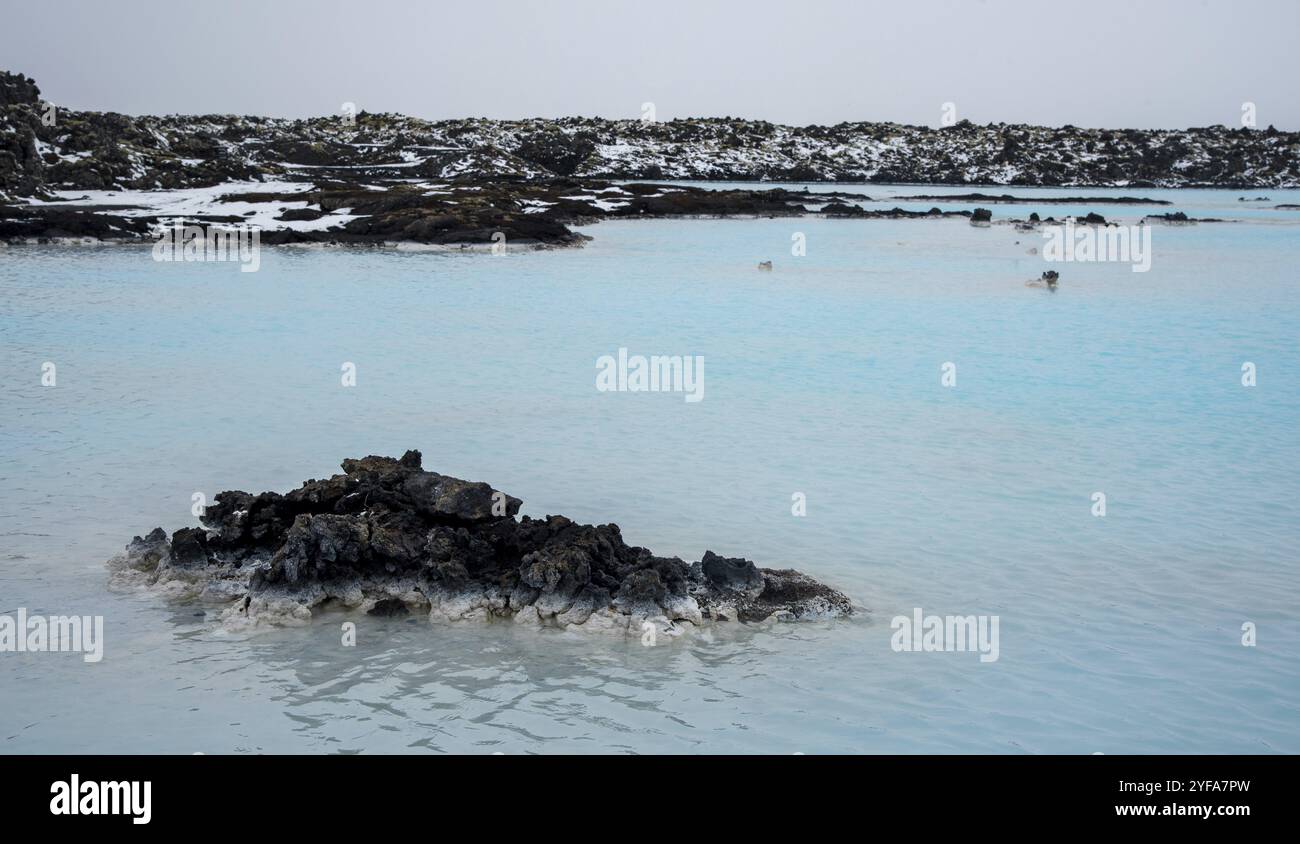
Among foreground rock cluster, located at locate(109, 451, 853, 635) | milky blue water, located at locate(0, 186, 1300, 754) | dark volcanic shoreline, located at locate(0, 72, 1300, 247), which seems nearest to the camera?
milky blue water, located at locate(0, 186, 1300, 754)

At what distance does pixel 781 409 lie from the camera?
47.1ft

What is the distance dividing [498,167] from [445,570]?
7072cm

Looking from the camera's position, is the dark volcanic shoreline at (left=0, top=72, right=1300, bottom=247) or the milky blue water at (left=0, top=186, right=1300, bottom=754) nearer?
the milky blue water at (left=0, top=186, right=1300, bottom=754)

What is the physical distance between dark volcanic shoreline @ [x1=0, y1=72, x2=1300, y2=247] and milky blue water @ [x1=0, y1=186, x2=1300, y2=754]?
13.3m

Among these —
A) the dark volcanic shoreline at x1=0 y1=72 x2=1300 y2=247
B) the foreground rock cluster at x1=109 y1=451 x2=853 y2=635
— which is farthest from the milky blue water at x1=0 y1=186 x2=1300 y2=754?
the dark volcanic shoreline at x1=0 y1=72 x2=1300 y2=247

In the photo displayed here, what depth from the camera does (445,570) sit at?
7691 millimetres

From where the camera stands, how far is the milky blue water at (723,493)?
627 centimetres

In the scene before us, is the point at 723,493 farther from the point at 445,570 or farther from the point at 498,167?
the point at 498,167

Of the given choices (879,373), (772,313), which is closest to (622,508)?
(879,373)

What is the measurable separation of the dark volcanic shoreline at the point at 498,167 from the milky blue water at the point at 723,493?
13.3 metres

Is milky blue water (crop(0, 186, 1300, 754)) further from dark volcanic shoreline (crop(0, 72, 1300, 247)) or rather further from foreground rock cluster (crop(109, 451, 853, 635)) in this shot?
dark volcanic shoreline (crop(0, 72, 1300, 247))

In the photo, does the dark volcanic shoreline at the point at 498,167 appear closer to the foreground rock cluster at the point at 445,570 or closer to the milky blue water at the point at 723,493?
the milky blue water at the point at 723,493

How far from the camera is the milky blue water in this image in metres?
6.27

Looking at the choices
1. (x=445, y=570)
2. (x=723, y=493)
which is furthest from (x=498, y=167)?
(x=445, y=570)
